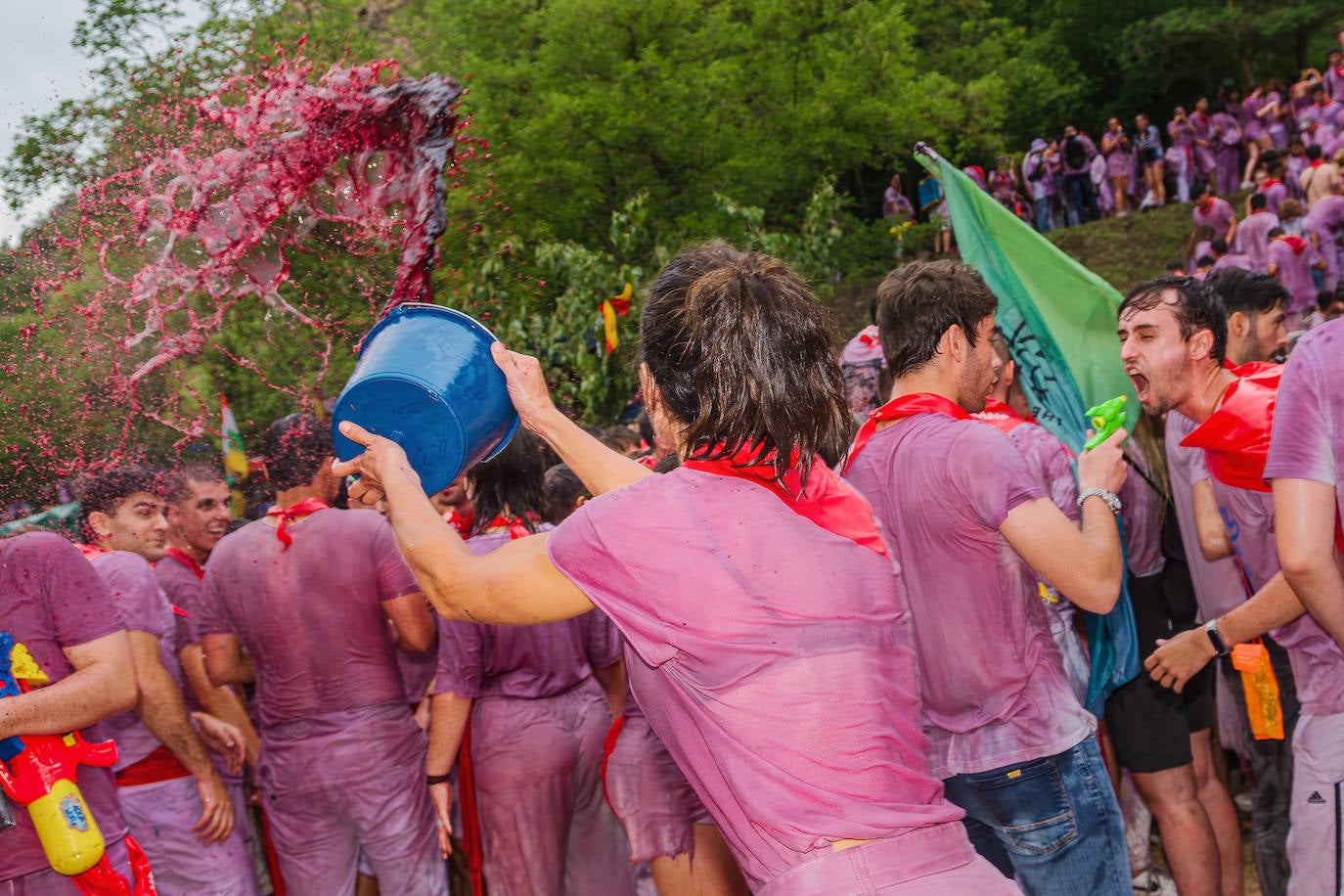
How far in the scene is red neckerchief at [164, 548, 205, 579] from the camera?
449 centimetres

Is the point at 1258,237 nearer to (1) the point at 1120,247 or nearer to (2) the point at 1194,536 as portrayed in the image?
(1) the point at 1120,247

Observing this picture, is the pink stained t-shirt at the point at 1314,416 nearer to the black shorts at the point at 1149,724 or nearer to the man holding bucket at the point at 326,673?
the black shorts at the point at 1149,724

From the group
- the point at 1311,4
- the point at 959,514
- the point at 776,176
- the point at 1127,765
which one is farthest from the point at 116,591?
the point at 1311,4

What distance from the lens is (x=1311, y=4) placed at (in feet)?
87.1

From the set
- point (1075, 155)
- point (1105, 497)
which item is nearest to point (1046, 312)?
point (1105, 497)

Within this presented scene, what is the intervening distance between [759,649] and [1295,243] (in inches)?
491

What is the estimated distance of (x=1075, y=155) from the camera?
21.2 m

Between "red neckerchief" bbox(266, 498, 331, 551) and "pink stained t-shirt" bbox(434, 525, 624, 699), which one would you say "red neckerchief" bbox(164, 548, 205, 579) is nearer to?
"red neckerchief" bbox(266, 498, 331, 551)

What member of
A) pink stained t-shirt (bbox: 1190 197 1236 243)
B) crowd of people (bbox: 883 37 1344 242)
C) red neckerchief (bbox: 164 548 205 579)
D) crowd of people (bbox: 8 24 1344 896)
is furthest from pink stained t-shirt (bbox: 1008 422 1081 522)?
crowd of people (bbox: 883 37 1344 242)

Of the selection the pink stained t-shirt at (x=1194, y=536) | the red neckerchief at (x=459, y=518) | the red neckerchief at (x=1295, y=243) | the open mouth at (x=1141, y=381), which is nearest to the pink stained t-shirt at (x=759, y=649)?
the open mouth at (x=1141, y=381)

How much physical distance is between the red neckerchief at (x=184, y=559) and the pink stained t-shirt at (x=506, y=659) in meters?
1.18

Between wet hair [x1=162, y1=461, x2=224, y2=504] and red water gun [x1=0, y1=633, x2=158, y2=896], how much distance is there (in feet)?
4.83

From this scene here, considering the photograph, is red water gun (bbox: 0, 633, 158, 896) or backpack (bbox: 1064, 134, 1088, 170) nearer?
red water gun (bbox: 0, 633, 158, 896)

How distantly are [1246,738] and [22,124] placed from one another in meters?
4.23
